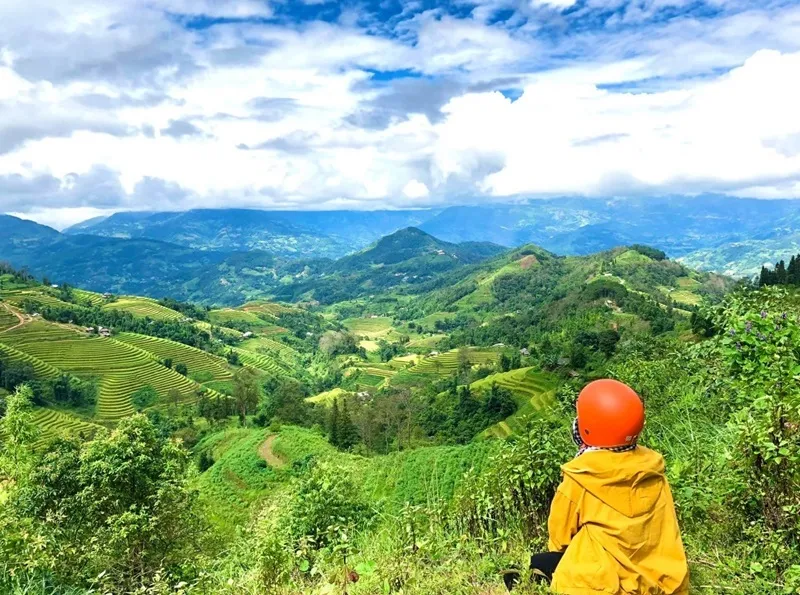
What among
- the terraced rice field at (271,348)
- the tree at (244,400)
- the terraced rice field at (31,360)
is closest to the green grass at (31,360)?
the terraced rice field at (31,360)

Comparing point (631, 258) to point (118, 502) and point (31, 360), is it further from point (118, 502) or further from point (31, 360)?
point (118, 502)

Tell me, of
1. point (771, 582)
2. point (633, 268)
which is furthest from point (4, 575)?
point (633, 268)

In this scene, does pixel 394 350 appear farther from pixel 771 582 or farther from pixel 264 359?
pixel 771 582

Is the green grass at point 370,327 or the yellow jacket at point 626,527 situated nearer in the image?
the yellow jacket at point 626,527

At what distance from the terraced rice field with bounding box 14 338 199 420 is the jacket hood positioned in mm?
88194

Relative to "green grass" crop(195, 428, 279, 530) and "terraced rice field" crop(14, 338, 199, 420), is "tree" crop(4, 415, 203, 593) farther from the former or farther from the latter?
"terraced rice field" crop(14, 338, 199, 420)

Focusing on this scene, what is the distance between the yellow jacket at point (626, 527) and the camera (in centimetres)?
271

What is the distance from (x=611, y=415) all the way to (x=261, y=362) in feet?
395

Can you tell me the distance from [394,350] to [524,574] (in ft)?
430

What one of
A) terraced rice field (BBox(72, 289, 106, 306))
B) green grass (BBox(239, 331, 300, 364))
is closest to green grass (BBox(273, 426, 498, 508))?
green grass (BBox(239, 331, 300, 364))

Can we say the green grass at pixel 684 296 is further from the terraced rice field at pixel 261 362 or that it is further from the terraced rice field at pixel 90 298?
the terraced rice field at pixel 90 298

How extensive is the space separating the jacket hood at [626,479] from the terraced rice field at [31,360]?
320 ft

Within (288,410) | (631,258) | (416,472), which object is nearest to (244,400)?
(288,410)

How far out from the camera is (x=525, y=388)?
60281mm
